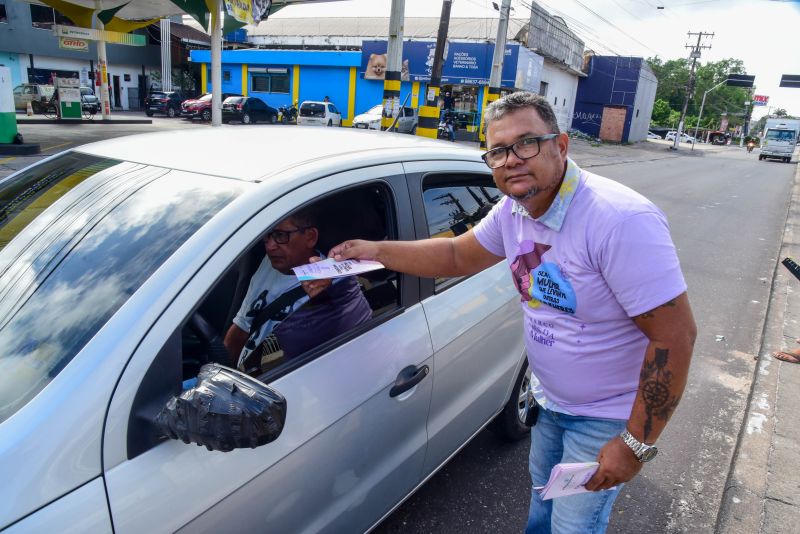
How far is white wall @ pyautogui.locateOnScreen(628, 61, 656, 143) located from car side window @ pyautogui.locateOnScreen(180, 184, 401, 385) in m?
51.8

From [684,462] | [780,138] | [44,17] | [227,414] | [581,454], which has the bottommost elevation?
[684,462]

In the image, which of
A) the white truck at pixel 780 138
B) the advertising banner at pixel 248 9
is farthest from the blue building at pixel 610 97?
the advertising banner at pixel 248 9

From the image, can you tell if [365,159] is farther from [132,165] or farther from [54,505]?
[54,505]

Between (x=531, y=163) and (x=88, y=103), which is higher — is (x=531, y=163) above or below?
above

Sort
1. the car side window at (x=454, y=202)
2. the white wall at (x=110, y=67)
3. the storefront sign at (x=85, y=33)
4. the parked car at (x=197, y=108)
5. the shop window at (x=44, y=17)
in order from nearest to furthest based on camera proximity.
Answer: the car side window at (x=454, y=202), the storefront sign at (x=85, y=33), the parked car at (x=197, y=108), the shop window at (x=44, y=17), the white wall at (x=110, y=67)

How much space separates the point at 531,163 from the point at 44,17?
4333 cm

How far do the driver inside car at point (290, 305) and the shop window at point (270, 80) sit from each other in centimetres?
3916

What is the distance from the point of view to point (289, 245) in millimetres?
1946

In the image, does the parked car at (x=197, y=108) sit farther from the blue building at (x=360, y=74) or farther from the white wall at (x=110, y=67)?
the white wall at (x=110, y=67)

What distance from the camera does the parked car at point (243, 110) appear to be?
28.9 metres

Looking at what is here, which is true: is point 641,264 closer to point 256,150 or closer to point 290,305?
point 290,305

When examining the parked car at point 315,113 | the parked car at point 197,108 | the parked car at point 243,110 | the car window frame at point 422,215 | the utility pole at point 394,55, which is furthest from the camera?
the parked car at point 197,108

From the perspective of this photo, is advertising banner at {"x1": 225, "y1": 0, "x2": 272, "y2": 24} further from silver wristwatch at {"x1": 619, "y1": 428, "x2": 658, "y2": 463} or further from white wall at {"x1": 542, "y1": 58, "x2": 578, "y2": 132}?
white wall at {"x1": 542, "y1": 58, "x2": 578, "y2": 132}

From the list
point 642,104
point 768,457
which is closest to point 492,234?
point 768,457
